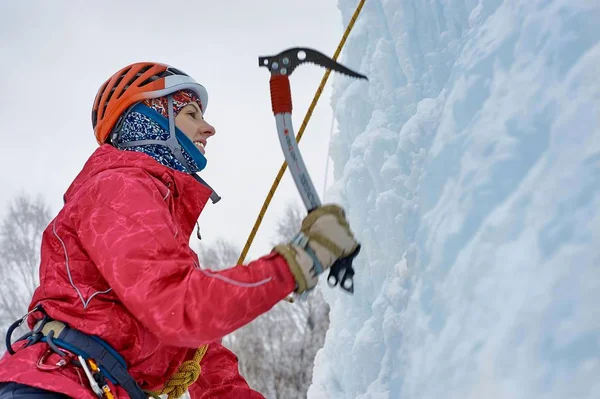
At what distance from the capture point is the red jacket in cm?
152

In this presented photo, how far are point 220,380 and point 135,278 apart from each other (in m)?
1.02

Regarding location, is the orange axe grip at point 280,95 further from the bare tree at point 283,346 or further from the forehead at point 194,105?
the bare tree at point 283,346

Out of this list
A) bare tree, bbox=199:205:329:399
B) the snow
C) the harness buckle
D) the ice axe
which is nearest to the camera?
the harness buckle

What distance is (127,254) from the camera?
156 cm

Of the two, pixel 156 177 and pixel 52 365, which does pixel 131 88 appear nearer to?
pixel 156 177

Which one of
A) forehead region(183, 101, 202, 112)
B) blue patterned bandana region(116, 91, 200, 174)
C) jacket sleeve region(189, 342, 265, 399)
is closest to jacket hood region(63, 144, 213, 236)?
blue patterned bandana region(116, 91, 200, 174)

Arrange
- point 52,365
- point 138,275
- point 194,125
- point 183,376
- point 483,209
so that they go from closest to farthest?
1. point 138,275
2. point 52,365
3. point 183,376
4. point 194,125
5. point 483,209

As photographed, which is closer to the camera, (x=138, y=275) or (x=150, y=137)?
(x=138, y=275)

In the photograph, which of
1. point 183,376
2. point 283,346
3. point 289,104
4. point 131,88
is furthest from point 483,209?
point 283,346

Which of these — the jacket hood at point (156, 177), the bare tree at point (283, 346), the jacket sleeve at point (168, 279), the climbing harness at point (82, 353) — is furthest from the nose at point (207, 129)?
the bare tree at point (283, 346)

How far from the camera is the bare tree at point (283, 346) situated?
14347 mm

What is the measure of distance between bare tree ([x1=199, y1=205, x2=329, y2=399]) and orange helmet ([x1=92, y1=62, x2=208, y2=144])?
39.6 feet

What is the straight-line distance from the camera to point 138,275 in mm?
1534

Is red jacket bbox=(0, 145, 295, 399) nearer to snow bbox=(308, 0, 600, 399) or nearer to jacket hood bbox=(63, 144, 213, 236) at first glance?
jacket hood bbox=(63, 144, 213, 236)
